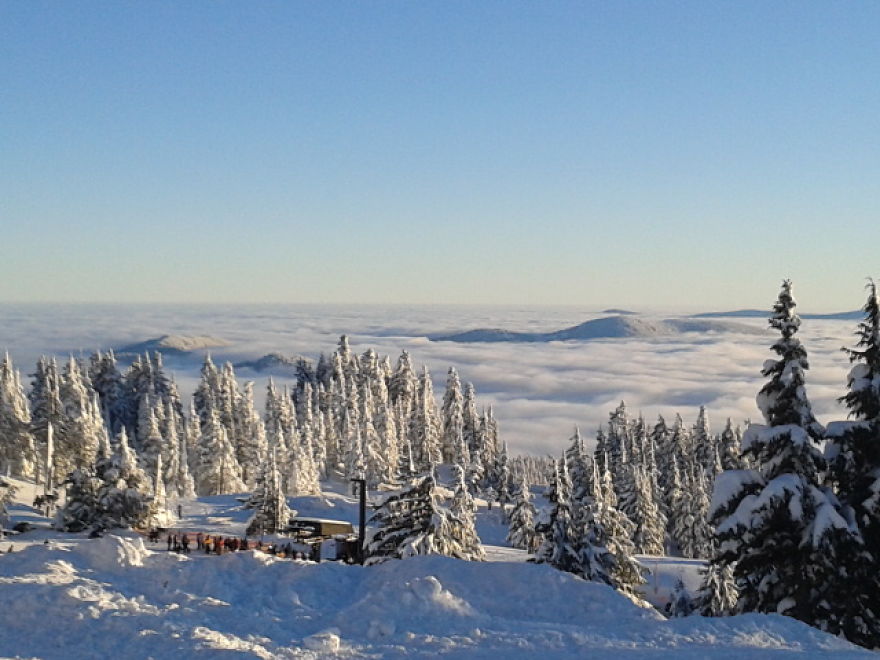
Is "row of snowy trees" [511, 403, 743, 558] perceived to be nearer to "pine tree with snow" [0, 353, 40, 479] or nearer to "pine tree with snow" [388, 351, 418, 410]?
"pine tree with snow" [388, 351, 418, 410]

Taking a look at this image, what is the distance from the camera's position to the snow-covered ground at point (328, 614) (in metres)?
17.7

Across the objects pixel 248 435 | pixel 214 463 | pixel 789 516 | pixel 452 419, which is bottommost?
pixel 214 463

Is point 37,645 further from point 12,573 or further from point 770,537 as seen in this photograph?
point 770,537

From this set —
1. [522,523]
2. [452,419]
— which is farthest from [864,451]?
[452,419]

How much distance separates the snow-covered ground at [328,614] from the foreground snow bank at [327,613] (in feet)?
0.12

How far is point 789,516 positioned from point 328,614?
1272 centimetres

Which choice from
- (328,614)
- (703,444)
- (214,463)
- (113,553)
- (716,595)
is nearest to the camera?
(328,614)

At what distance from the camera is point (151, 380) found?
359ft

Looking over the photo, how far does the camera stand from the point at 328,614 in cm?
2066

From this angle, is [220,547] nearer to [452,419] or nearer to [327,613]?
[327,613]

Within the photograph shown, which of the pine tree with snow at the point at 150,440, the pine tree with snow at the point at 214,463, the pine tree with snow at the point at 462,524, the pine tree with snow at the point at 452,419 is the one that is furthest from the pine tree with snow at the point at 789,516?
the pine tree with snow at the point at 452,419

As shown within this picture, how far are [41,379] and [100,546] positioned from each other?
8331cm

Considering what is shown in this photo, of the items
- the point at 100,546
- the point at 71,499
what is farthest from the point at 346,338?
the point at 100,546

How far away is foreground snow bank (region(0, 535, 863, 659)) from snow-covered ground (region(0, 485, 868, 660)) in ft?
0.12
